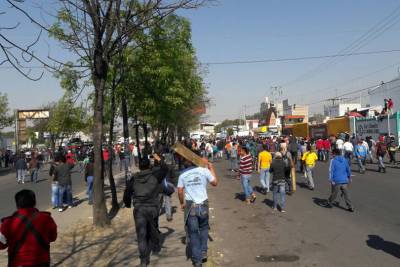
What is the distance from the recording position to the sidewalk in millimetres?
7602

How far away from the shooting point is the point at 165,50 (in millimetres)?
15297

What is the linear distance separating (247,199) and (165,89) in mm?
6017

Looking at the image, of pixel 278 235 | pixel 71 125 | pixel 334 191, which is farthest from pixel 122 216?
pixel 71 125

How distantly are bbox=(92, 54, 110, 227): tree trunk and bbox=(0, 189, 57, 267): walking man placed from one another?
5.71m

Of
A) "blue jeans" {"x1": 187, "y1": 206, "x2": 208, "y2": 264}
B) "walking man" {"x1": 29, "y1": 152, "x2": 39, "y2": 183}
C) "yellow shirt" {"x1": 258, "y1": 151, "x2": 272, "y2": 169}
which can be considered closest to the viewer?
"blue jeans" {"x1": 187, "y1": 206, "x2": 208, "y2": 264}

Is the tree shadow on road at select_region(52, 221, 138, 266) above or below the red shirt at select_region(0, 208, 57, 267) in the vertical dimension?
below

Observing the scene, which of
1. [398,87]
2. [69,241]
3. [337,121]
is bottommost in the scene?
[69,241]

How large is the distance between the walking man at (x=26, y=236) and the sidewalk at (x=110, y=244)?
9.64 ft

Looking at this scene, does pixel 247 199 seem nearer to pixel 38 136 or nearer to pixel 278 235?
pixel 278 235

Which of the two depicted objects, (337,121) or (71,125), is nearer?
(71,125)

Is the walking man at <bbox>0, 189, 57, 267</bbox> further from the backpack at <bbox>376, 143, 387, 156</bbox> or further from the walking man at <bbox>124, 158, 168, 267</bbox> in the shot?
the backpack at <bbox>376, 143, 387, 156</bbox>

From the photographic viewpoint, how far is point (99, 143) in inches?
410

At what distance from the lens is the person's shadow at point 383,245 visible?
7.39 metres

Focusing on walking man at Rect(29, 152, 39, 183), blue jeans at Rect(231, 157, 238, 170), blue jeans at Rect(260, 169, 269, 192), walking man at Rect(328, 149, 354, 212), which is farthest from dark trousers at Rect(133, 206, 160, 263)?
blue jeans at Rect(231, 157, 238, 170)
